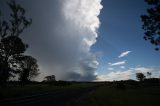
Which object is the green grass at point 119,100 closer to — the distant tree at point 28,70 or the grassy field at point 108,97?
the grassy field at point 108,97

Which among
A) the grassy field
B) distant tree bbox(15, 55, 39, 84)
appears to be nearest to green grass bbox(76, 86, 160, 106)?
the grassy field

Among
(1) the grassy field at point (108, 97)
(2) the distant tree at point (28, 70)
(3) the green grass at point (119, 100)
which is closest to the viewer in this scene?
(3) the green grass at point (119, 100)

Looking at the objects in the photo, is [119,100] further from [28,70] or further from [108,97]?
[28,70]

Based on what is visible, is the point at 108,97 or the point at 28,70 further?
the point at 28,70

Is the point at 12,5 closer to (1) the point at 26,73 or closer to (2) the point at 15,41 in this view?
(2) the point at 15,41

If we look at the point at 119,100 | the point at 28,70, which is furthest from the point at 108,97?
the point at 28,70

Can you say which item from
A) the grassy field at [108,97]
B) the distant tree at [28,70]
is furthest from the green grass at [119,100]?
the distant tree at [28,70]

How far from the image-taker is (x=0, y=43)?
45.9 meters

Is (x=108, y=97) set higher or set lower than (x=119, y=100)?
higher

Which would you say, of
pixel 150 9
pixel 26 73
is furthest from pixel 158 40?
pixel 26 73

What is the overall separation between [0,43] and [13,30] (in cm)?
637

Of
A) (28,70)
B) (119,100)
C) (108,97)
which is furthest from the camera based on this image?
(28,70)

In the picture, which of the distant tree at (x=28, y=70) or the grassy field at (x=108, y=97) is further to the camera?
the distant tree at (x=28, y=70)

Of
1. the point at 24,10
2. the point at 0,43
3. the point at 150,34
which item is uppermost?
the point at 24,10
